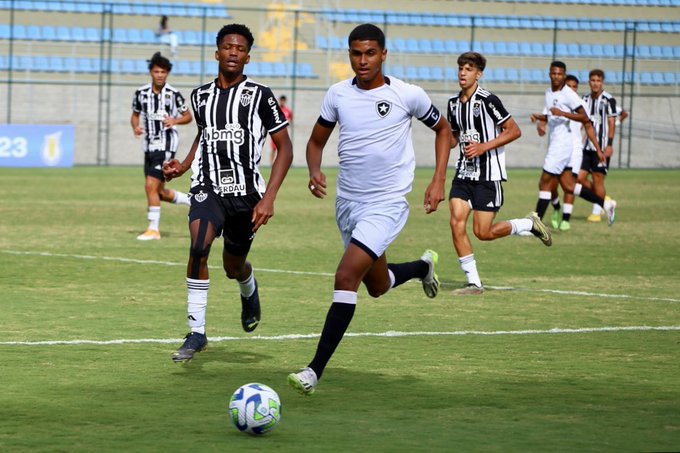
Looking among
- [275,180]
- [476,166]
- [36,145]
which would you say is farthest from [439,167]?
[36,145]

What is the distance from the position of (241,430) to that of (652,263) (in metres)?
10.0

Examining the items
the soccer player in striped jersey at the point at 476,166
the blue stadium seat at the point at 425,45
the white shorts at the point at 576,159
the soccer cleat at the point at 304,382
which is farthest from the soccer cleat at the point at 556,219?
the blue stadium seat at the point at 425,45

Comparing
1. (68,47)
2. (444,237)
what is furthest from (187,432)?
(68,47)

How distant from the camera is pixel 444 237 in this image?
59.9 ft

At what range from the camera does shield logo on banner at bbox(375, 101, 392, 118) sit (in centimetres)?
769

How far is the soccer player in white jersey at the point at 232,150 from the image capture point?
8.21 m

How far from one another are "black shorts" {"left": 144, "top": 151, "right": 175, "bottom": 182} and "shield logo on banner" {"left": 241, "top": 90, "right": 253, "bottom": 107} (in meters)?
8.90

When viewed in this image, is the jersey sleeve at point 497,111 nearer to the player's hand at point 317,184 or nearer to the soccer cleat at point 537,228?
the soccer cleat at point 537,228

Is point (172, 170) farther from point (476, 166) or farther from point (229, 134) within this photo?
point (476, 166)

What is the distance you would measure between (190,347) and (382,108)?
195 centimetres

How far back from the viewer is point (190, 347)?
7.97m

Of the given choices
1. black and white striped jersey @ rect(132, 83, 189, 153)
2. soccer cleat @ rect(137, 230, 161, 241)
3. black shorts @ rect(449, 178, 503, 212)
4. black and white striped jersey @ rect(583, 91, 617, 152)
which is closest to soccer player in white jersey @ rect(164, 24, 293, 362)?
black shorts @ rect(449, 178, 503, 212)

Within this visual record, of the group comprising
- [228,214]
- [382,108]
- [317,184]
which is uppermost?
[382,108]

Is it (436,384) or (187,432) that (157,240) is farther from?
(187,432)
